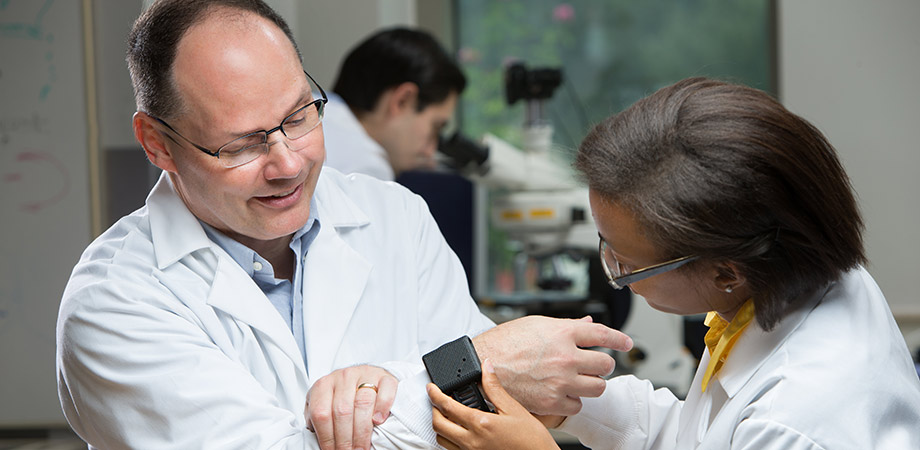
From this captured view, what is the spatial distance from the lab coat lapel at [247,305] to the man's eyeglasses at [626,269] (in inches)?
17.3

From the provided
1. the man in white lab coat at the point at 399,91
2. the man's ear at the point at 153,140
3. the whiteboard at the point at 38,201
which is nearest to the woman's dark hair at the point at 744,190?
the man's ear at the point at 153,140

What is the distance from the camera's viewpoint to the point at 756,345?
37.8 inches

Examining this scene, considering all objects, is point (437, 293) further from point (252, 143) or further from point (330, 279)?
point (252, 143)

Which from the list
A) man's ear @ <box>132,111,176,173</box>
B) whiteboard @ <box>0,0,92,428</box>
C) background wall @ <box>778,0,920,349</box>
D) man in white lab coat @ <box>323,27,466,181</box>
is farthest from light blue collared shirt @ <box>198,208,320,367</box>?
background wall @ <box>778,0,920,349</box>

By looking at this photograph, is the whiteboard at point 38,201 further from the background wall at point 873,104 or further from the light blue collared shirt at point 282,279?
the background wall at point 873,104

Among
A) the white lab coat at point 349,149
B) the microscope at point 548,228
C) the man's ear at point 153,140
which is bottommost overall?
the microscope at point 548,228

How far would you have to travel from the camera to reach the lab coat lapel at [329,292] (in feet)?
3.82

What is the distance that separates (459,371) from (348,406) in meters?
0.14

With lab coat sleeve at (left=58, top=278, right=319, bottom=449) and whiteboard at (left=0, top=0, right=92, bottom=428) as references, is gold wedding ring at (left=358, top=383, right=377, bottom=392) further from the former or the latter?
whiteboard at (left=0, top=0, right=92, bottom=428)

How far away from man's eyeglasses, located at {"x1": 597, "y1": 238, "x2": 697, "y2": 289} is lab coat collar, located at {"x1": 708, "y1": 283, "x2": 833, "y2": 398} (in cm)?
13

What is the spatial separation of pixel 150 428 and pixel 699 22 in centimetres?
300

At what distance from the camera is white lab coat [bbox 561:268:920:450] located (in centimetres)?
84

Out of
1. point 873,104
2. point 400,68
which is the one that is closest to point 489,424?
point 400,68

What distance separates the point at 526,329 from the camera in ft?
3.62
